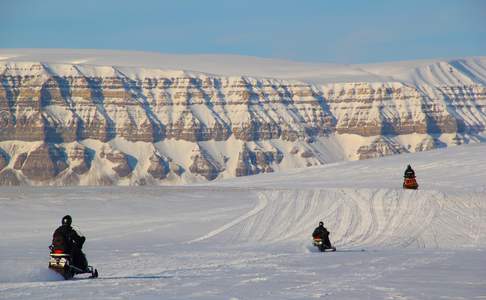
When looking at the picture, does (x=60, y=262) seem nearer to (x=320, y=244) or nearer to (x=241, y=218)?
(x=320, y=244)

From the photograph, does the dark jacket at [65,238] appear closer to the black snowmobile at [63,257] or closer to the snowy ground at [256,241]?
the black snowmobile at [63,257]

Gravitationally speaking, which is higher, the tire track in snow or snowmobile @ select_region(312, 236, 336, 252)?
the tire track in snow

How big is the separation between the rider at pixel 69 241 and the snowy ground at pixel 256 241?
61 cm

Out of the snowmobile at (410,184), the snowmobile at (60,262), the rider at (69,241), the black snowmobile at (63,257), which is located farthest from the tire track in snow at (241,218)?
the snowmobile at (60,262)

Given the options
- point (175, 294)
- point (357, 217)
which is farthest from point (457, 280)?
point (357, 217)

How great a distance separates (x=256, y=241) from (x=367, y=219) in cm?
677

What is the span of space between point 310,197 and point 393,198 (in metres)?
3.80

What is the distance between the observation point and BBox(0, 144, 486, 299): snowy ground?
23.9 m

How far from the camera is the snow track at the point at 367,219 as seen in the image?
42.9 metres

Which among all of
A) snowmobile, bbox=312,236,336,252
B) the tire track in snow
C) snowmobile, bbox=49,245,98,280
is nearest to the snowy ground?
the tire track in snow

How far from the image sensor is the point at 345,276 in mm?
26500

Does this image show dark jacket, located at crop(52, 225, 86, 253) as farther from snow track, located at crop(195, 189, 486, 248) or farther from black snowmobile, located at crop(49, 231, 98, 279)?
snow track, located at crop(195, 189, 486, 248)

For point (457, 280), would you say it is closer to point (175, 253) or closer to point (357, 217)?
point (175, 253)

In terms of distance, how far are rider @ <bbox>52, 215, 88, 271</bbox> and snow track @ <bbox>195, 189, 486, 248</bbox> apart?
51.8 feet
